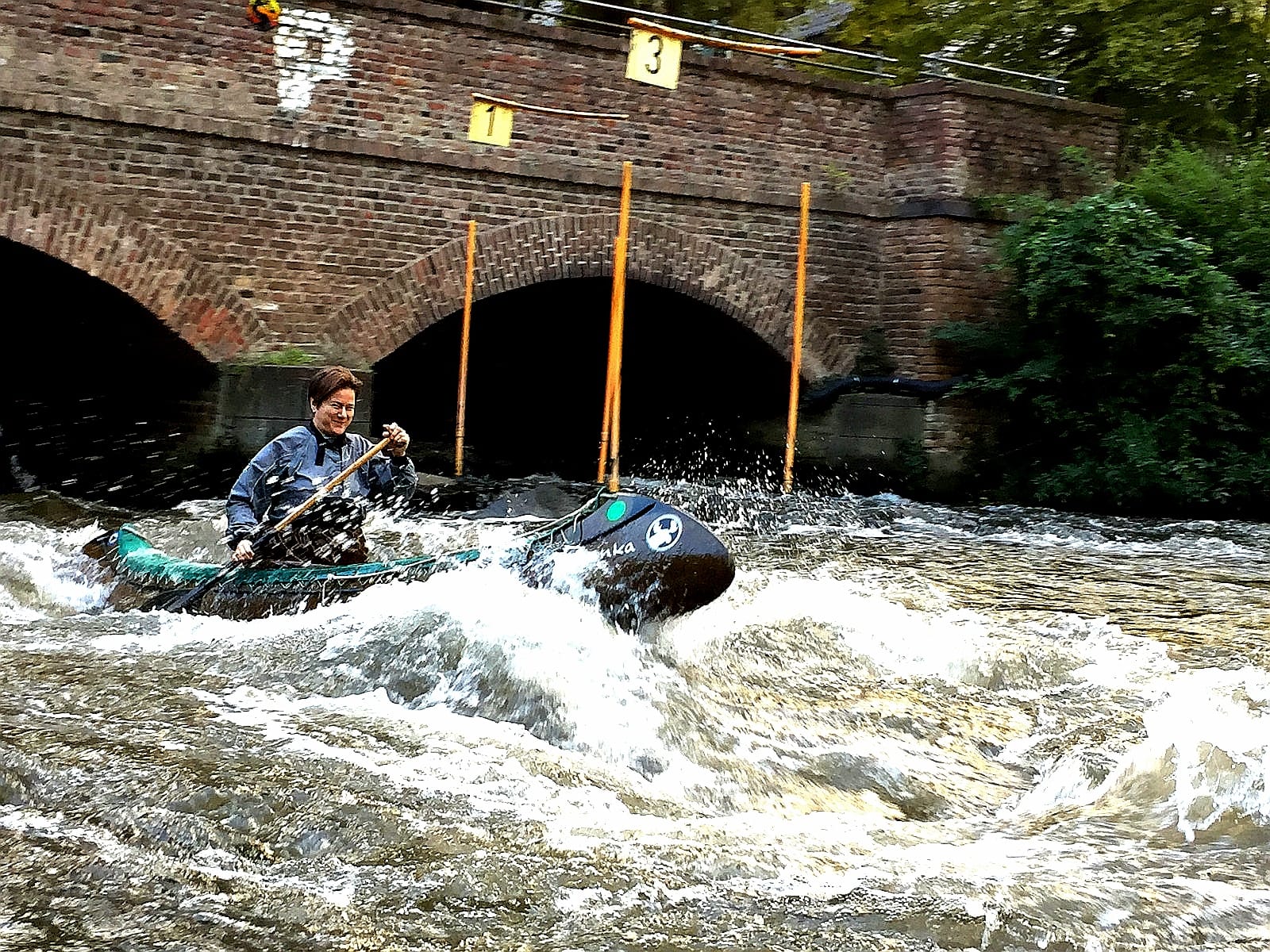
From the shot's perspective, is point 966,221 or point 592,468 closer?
point 966,221

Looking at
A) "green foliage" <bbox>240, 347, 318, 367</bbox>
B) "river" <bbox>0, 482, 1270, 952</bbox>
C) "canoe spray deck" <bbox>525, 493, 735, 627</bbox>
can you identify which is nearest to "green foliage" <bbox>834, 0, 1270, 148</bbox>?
"green foliage" <bbox>240, 347, 318, 367</bbox>

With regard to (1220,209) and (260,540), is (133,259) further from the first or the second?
(1220,209)

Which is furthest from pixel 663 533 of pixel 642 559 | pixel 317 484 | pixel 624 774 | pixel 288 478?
pixel 288 478

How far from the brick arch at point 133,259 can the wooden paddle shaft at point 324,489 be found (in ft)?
13.4

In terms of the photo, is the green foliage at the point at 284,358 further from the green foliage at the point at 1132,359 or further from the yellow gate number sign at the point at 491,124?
the green foliage at the point at 1132,359

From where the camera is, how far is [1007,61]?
1659 cm

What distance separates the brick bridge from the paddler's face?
3.92 meters

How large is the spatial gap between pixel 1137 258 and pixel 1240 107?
640 cm

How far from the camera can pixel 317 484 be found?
278 inches

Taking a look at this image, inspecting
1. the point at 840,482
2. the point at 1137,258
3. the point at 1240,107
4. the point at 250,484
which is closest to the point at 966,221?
the point at 1137,258

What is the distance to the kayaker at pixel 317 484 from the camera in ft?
22.7

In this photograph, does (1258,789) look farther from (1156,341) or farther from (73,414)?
(73,414)

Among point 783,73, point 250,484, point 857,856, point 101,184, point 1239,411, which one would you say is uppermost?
point 783,73

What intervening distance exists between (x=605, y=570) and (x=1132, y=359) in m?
7.45
